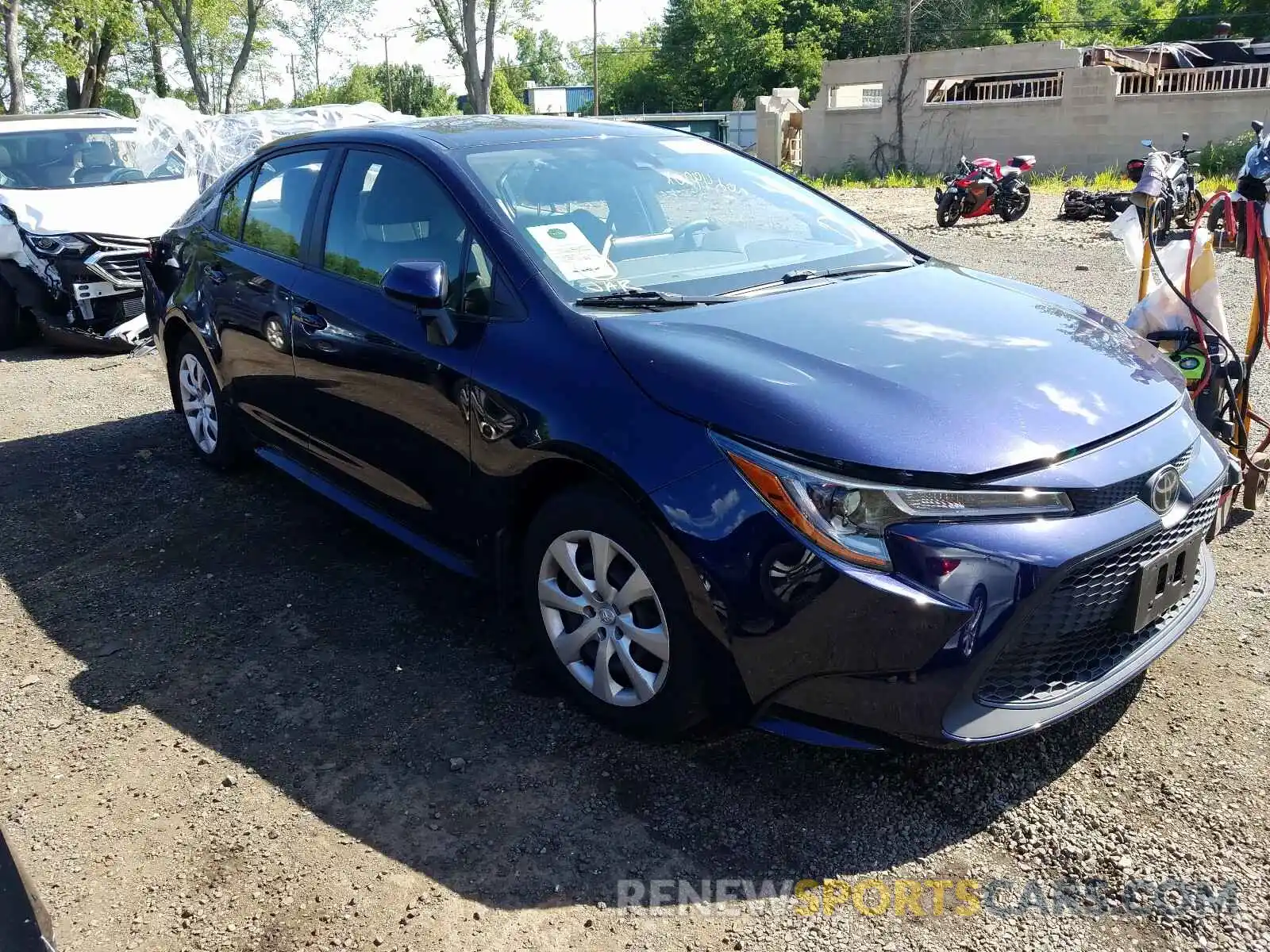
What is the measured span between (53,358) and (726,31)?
190ft

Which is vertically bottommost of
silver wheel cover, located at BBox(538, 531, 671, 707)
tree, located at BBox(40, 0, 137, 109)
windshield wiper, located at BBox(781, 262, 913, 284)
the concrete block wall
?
silver wheel cover, located at BBox(538, 531, 671, 707)

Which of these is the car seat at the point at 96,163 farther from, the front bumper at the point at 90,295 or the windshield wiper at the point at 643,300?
the windshield wiper at the point at 643,300

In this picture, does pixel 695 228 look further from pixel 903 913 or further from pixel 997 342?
pixel 903 913

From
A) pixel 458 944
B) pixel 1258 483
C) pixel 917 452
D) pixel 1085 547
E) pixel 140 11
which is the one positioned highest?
pixel 140 11

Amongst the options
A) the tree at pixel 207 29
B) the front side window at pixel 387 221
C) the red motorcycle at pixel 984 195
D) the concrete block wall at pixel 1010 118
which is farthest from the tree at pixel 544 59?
the front side window at pixel 387 221

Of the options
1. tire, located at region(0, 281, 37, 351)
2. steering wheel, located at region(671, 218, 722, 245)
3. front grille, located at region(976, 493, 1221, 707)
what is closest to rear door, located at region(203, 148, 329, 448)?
steering wheel, located at region(671, 218, 722, 245)

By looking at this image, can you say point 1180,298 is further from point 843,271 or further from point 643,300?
point 643,300

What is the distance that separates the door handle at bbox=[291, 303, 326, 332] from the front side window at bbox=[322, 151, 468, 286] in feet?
0.59

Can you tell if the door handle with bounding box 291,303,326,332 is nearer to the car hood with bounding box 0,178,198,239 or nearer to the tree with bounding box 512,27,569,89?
the car hood with bounding box 0,178,198,239

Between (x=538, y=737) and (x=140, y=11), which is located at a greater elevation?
(x=140, y=11)

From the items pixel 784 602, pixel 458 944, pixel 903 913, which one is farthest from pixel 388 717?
pixel 903 913

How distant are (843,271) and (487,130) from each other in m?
1.43

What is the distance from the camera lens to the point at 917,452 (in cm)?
241

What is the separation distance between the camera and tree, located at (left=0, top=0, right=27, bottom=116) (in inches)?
808
